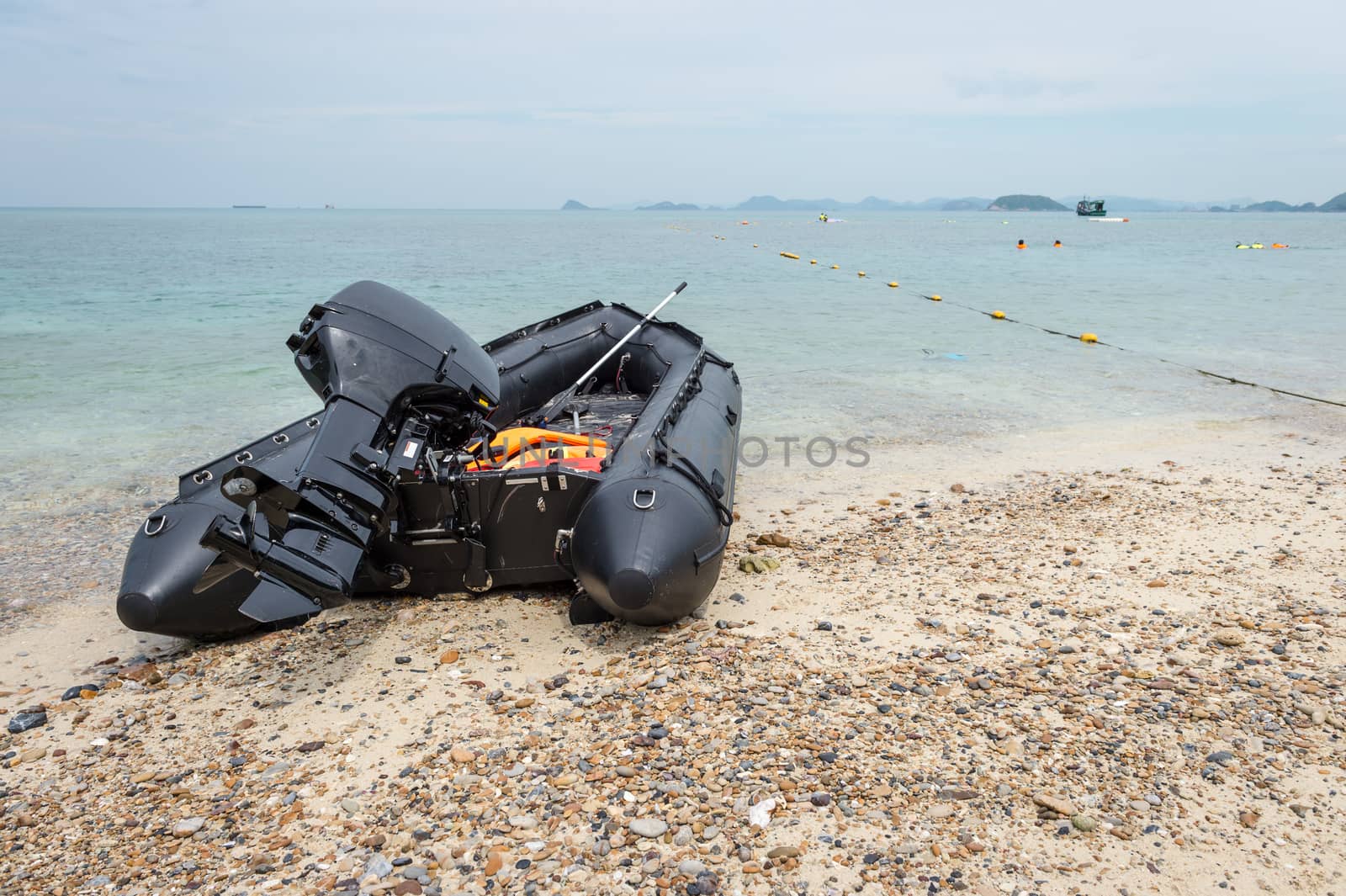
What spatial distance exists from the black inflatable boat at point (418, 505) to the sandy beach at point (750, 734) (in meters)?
0.27

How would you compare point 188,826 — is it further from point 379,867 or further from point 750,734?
point 750,734

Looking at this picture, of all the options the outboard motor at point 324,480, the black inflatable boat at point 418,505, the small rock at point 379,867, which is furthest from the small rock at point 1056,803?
the outboard motor at point 324,480

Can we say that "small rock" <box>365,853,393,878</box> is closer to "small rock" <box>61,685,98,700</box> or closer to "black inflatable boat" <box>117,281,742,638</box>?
"black inflatable boat" <box>117,281,742,638</box>

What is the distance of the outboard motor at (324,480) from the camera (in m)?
3.33

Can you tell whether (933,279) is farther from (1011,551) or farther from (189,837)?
(189,837)

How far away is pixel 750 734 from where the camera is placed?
338 centimetres

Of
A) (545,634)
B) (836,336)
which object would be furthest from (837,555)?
(836,336)

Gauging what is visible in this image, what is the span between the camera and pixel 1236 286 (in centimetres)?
2398

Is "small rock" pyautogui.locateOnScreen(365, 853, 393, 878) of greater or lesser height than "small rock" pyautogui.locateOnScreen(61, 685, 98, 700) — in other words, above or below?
above

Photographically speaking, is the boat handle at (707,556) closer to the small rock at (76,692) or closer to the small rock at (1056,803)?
the small rock at (1056,803)

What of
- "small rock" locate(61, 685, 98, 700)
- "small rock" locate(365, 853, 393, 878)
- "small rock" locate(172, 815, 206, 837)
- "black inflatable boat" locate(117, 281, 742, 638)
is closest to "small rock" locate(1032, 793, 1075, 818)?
"black inflatable boat" locate(117, 281, 742, 638)

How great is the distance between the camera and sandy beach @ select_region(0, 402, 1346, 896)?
280 cm

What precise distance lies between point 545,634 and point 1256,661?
295cm

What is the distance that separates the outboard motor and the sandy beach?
14.5 inches
